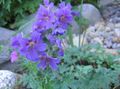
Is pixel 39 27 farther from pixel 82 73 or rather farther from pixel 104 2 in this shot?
pixel 104 2

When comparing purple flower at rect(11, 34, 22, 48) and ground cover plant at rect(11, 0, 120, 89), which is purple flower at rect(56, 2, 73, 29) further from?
purple flower at rect(11, 34, 22, 48)

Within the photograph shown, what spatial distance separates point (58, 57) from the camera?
206cm

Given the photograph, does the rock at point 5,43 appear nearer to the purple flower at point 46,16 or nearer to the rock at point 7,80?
the rock at point 7,80

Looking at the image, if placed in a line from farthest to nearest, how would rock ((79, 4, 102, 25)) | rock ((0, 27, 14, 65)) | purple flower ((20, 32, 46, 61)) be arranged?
rock ((79, 4, 102, 25)) < rock ((0, 27, 14, 65)) < purple flower ((20, 32, 46, 61))

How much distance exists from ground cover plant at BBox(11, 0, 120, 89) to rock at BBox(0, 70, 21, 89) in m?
0.29

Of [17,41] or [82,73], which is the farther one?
[82,73]

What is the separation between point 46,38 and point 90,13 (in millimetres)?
2263

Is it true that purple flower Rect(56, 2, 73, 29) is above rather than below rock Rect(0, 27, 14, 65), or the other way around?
above

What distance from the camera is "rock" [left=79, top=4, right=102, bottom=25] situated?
4148 mm

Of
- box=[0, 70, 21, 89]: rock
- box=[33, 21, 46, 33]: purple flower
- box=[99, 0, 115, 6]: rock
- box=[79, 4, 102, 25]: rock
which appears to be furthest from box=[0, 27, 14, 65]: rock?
box=[99, 0, 115, 6]: rock

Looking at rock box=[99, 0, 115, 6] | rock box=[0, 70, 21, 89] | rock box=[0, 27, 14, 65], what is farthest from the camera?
rock box=[99, 0, 115, 6]

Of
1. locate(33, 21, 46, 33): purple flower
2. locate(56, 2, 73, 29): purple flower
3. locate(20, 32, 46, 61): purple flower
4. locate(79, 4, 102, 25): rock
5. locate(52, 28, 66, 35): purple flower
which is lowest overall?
locate(79, 4, 102, 25): rock

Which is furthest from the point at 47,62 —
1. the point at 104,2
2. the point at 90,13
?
the point at 104,2

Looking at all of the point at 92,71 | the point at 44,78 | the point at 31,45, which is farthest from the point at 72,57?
the point at 31,45
